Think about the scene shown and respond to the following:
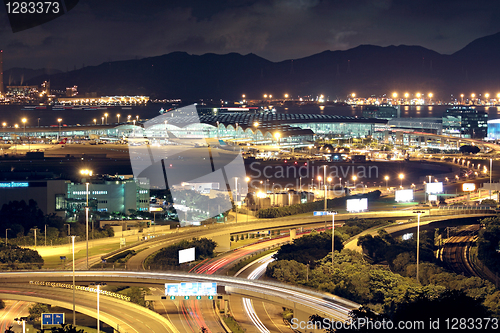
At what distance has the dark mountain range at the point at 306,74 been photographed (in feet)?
383

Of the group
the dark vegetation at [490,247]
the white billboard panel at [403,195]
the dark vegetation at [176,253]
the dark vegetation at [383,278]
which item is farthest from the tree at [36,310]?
the white billboard panel at [403,195]

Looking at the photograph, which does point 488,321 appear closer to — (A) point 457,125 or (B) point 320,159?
(B) point 320,159

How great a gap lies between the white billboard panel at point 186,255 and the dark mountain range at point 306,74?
9414 centimetres

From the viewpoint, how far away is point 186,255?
13633 millimetres

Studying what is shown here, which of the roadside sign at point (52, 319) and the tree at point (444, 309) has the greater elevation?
the tree at point (444, 309)

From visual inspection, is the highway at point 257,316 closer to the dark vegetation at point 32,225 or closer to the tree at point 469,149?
the dark vegetation at point 32,225

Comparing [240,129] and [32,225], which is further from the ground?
[240,129]

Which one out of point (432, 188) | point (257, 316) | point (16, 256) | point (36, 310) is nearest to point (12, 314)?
point (36, 310)

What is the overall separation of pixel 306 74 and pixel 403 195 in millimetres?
121011

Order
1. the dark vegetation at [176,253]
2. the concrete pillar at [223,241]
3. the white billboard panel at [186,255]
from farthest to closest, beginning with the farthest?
the concrete pillar at [223,241], the white billboard panel at [186,255], the dark vegetation at [176,253]

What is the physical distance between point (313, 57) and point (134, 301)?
467 feet

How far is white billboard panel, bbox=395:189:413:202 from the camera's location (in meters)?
20.4

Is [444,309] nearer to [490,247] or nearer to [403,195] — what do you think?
[490,247]

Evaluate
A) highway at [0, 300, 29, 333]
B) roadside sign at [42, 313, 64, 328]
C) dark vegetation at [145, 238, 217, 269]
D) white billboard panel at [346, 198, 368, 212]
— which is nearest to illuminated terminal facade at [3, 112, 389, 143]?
white billboard panel at [346, 198, 368, 212]
